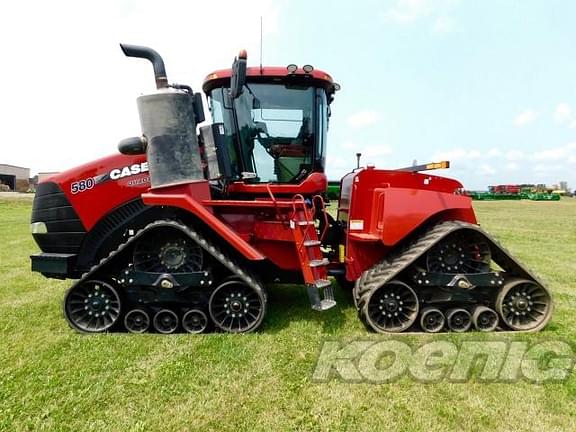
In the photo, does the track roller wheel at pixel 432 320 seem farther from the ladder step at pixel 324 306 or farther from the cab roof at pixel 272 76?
the cab roof at pixel 272 76

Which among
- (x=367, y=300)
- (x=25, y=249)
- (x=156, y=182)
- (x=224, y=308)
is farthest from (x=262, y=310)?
(x=25, y=249)

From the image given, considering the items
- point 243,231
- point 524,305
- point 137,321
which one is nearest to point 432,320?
point 524,305

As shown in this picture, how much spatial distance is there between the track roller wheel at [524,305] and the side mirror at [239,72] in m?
3.49

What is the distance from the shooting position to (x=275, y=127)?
507cm

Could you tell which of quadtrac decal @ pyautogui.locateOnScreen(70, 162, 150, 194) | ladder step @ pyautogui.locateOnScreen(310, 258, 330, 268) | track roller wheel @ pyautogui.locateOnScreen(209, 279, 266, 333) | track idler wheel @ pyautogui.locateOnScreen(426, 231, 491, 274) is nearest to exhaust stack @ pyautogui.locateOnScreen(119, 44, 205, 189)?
quadtrac decal @ pyautogui.locateOnScreen(70, 162, 150, 194)

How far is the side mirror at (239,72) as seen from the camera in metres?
4.14

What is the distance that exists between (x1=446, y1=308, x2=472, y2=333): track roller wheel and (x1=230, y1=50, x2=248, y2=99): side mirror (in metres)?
3.21

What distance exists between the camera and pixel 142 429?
283cm

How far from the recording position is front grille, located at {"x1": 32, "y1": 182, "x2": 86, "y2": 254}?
4.80m

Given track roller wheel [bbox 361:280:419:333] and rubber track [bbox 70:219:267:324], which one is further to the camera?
track roller wheel [bbox 361:280:419:333]

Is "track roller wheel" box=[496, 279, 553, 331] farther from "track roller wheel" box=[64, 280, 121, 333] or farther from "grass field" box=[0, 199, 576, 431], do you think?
"track roller wheel" box=[64, 280, 121, 333]

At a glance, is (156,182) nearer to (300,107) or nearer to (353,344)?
(300,107)

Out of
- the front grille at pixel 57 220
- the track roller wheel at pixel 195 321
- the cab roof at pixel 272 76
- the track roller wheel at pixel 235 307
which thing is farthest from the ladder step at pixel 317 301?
the front grille at pixel 57 220

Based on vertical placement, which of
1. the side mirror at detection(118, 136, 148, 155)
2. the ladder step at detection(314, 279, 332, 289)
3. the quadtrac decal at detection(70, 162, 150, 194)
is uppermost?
the side mirror at detection(118, 136, 148, 155)
